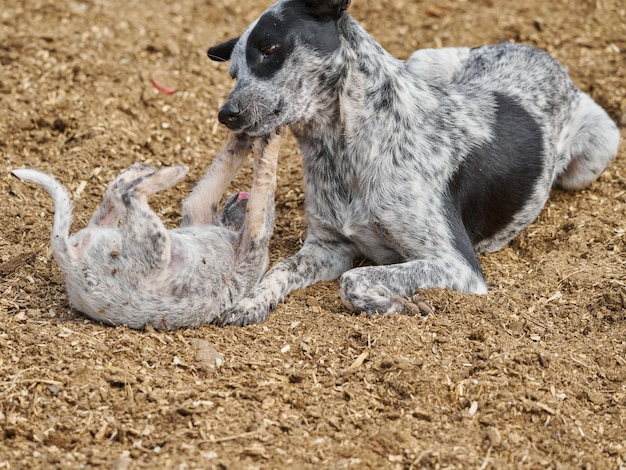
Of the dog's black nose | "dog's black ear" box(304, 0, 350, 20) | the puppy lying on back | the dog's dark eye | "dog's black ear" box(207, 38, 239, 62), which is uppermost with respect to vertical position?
"dog's black ear" box(304, 0, 350, 20)

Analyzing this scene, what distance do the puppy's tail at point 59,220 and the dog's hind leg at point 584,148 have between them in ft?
12.6

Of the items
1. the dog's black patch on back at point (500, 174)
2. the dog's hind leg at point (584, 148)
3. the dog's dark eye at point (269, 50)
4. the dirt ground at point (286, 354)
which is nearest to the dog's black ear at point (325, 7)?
the dog's dark eye at point (269, 50)

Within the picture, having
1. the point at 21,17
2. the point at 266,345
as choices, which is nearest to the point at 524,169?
the point at 266,345

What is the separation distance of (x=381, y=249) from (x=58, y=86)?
Result: 135 inches

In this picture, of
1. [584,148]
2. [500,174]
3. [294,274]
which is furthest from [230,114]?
[584,148]

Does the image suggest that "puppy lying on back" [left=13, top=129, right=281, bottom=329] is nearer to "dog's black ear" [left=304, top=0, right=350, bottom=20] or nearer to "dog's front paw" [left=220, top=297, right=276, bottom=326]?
"dog's front paw" [left=220, top=297, right=276, bottom=326]

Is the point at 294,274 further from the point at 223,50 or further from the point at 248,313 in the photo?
the point at 223,50

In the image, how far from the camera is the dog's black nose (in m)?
5.26

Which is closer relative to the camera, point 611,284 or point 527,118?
point 611,284

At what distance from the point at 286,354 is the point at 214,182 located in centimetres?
138

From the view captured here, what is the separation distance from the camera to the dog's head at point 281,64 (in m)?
5.30

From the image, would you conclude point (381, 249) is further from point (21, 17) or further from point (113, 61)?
point (21, 17)

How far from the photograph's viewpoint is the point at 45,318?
512 cm

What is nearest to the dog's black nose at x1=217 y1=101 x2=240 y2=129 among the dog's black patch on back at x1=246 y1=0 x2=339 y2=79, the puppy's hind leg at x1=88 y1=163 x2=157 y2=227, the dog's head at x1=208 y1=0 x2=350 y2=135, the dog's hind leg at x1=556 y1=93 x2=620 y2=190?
the dog's head at x1=208 y1=0 x2=350 y2=135
